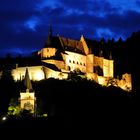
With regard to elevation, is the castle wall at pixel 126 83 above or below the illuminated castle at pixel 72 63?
below

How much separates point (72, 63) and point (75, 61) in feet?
3.93

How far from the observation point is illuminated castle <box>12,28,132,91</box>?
123375 millimetres

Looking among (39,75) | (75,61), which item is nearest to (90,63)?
(75,61)

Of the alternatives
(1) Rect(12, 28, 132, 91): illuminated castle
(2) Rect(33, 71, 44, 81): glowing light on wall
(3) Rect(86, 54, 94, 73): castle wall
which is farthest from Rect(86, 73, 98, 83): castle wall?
(2) Rect(33, 71, 44, 81): glowing light on wall

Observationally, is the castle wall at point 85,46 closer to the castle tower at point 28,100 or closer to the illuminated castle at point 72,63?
the illuminated castle at point 72,63

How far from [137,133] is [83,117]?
9164mm

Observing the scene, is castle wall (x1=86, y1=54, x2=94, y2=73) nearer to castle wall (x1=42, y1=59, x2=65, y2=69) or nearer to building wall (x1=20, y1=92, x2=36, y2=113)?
castle wall (x1=42, y1=59, x2=65, y2=69)

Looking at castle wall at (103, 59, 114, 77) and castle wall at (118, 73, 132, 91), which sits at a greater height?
castle wall at (103, 59, 114, 77)

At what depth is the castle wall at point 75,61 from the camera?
13112 centimetres

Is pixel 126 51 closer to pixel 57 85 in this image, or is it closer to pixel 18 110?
pixel 57 85

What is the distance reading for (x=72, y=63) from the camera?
132 metres

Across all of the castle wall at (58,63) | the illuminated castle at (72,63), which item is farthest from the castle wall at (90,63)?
the castle wall at (58,63)

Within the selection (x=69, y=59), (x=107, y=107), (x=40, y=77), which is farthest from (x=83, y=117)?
(x=69, y=59)

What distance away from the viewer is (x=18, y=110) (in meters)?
106
